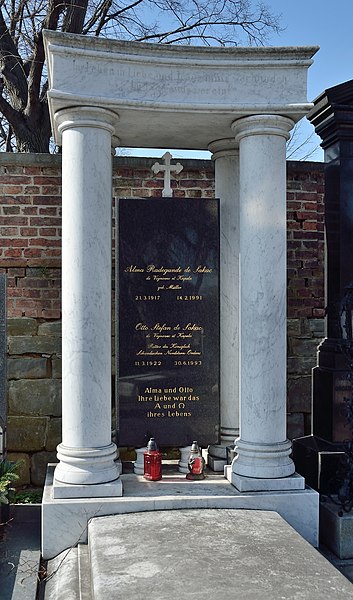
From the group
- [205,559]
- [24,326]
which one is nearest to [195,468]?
[205,559]

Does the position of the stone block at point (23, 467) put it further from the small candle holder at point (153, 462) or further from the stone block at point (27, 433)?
the small candle holder at point (153, 462)

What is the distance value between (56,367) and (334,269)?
7.63 feet

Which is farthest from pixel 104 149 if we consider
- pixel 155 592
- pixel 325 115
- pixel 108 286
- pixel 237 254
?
pixel 155 592

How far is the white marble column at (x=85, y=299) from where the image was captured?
13.4 feet

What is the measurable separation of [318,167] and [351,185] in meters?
1.00

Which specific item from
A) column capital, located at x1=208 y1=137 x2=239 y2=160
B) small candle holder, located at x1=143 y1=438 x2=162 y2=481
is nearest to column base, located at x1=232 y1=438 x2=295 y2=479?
small candle holder, located at x1=143 y1=438 x2=162 y2=481

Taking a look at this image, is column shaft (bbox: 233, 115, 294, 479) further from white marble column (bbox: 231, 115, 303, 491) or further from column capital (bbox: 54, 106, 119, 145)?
column capital (bbox: 54, 106, 119, 145)

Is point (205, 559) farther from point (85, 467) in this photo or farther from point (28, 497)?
point (28, 497)

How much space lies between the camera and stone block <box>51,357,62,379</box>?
5.43 m

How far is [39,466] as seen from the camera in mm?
5379

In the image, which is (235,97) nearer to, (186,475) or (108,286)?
(108,286)

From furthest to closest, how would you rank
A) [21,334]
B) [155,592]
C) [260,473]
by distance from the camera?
[21,334], [260,473], [155,592]

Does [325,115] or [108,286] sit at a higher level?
[325,115]

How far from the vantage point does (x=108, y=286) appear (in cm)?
419
